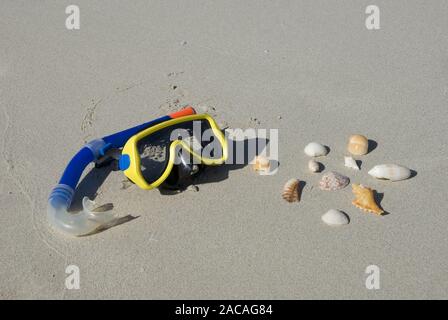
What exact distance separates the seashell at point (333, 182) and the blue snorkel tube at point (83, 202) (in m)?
1.28

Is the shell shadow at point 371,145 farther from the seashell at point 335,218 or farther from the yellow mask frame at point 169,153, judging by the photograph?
the yellow mask frame at point 169,153

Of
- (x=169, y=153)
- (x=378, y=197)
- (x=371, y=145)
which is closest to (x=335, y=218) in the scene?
(x=378, y=197)

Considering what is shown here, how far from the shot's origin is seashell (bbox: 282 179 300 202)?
309 centimetres

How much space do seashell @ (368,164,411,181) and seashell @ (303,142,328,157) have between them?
1.19ft

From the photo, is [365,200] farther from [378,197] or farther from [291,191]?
[291,191]

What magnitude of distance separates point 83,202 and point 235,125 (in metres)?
1.27

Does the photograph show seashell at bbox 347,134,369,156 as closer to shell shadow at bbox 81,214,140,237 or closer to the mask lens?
the mask lens

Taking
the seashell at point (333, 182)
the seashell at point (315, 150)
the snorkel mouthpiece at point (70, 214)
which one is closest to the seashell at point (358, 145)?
the seashell at point (315, 150)

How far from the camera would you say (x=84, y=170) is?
10.8 ft

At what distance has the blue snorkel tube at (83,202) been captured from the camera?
114 inches

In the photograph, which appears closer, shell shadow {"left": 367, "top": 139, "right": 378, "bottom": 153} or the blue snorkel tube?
the blue snorkel tube

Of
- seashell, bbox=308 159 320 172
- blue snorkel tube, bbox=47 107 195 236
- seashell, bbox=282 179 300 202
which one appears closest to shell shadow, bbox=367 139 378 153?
seashell, bbox=308 159 320 172

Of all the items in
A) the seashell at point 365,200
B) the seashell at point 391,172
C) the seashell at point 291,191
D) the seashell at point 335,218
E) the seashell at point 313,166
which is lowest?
the seashell at point 335,218
